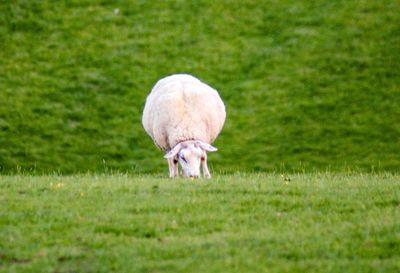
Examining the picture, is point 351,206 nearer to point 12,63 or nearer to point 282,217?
point 282,217

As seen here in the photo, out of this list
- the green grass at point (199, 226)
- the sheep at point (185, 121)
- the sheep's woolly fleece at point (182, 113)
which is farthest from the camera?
the sheep's woolly fleece at point (182, 113)

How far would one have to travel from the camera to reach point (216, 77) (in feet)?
119

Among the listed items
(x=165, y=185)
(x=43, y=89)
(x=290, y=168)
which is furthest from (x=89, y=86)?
(x=165, y=185)

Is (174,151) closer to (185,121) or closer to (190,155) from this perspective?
(190,155)

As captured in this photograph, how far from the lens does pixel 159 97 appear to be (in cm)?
2067

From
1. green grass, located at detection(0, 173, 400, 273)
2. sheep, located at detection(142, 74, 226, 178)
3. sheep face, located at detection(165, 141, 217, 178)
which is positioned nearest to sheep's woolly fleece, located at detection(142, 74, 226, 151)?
sheep, located at detection(142, 74, 226, 178)

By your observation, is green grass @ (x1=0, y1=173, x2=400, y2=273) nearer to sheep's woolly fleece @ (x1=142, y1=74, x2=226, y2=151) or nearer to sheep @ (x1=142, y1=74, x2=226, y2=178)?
sheep @ (x1=142, y1=74, x2=226, y2=178)

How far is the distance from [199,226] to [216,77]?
23.9 meters

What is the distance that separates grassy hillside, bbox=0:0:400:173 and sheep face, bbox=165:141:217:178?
11618 mm

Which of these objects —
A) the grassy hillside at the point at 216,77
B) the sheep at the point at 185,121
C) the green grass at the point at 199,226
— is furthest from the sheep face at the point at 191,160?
the grassy hillside at the point at 216,77

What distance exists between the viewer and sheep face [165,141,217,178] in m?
18.7

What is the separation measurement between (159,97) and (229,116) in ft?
46.5

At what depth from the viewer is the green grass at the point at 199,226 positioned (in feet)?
36.5

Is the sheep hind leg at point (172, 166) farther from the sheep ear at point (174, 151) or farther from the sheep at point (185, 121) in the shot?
the sheep ear at point (174, 151)
